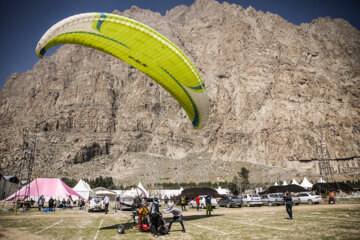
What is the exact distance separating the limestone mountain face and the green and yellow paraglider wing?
3392 inches

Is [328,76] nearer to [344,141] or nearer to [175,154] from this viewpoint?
[344,141]

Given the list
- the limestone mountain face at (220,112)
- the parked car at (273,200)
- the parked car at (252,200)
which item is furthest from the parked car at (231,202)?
the limestone mountain face at (220,112)

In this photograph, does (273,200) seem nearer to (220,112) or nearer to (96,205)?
(96,205)

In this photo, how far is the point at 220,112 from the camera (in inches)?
5069

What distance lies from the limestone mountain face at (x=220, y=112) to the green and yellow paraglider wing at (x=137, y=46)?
283 feet

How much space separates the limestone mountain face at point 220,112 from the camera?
106 meters

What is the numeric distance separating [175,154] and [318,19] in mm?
137460

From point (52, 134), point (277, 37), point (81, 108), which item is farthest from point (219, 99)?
point (52, 134)

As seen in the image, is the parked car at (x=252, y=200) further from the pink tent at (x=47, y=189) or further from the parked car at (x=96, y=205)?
the pink tent at (x=47, y=189)

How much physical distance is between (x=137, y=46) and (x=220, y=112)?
4745 inches

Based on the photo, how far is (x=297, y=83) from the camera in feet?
399

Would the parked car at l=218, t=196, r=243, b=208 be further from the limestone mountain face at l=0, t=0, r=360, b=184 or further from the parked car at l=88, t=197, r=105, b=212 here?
the limestone mountain face at l=0, t=0, r=360, b=184

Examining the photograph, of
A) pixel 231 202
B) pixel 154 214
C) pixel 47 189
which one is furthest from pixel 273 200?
pixel 47 189

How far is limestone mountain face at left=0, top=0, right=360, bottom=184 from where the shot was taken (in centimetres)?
10600
